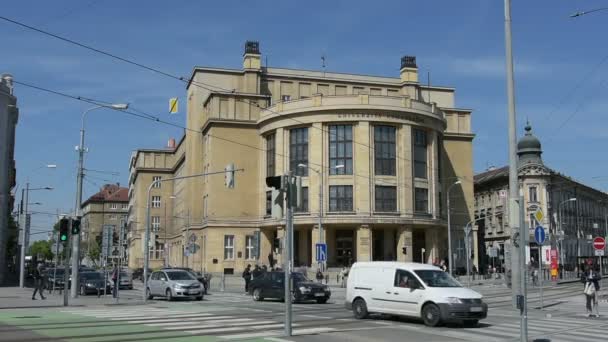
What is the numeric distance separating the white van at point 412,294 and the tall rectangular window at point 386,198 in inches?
1501

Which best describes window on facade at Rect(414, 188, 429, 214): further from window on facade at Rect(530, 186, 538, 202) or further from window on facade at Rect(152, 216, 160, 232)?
window on facade at Rect(152, 216, 160, 232)

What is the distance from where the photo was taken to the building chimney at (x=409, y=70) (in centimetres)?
7738

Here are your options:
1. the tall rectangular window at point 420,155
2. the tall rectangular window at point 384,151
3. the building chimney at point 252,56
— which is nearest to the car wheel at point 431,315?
the tall rectangular window at point 384,151

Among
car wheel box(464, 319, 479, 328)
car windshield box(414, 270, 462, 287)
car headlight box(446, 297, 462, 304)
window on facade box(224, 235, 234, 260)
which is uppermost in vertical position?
window on facade box(224, 235, 234, 260)

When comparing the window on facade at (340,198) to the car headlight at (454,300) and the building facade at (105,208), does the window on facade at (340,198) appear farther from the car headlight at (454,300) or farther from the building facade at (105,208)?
the building facade at (105,208)

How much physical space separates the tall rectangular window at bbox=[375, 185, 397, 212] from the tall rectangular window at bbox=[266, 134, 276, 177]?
10846mm

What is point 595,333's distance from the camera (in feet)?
54.1

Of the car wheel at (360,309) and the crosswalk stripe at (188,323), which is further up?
the car wheel at (360,309)

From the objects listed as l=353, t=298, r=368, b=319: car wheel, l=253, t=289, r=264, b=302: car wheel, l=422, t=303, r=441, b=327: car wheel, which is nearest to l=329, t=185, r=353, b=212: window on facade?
l=253, t=289, r=264, b=302: car wheel

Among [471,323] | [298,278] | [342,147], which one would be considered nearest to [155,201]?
[342,147]

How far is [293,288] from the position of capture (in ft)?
92.1

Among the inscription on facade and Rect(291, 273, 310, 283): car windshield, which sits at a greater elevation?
the inscription on facade

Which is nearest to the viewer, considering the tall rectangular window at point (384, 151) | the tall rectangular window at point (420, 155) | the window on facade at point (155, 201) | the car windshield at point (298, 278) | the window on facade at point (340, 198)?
the car windshield at point (298, 278)

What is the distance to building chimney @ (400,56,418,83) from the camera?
3046 inches
